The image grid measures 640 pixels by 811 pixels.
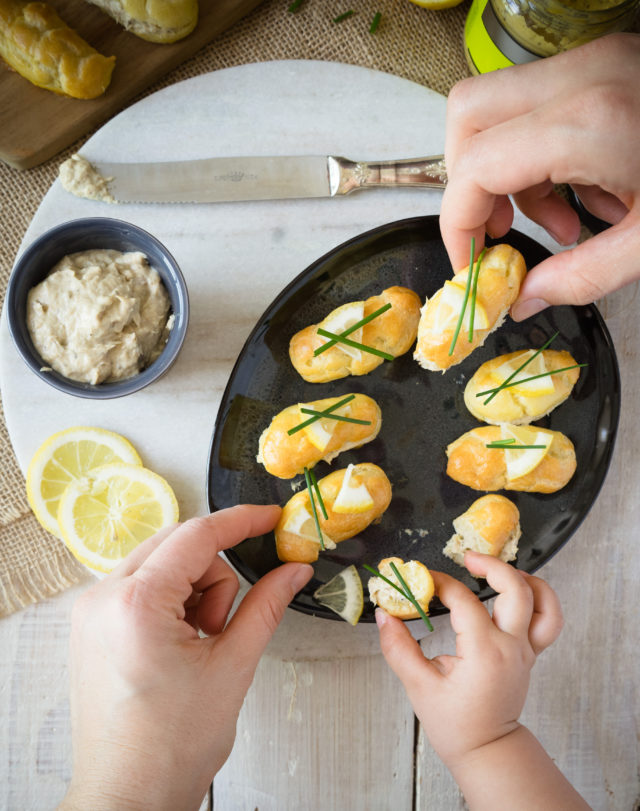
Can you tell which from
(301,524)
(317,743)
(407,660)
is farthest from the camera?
(317,743)

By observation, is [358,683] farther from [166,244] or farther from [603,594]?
[166,244]

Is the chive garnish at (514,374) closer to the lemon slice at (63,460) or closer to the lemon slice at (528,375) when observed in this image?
the lemon slice at (528,375)

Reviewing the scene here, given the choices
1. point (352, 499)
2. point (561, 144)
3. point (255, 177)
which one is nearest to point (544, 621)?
point (352, 499)

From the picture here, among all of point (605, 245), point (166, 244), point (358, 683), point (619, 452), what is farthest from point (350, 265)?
point (358, 683)

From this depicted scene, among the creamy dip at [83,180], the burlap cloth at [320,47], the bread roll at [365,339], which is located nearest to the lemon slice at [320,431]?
the bread roll at [365,339]

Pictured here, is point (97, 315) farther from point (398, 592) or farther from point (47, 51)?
point (398, 592)

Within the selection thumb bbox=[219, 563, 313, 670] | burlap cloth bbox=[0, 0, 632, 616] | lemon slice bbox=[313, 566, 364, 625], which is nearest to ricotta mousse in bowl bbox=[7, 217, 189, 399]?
burlap cloth bbox=[0, 0, 632, 616]

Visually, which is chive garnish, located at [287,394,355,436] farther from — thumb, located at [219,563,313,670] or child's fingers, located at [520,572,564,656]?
child's fingers, located at [520,572,564,656]
